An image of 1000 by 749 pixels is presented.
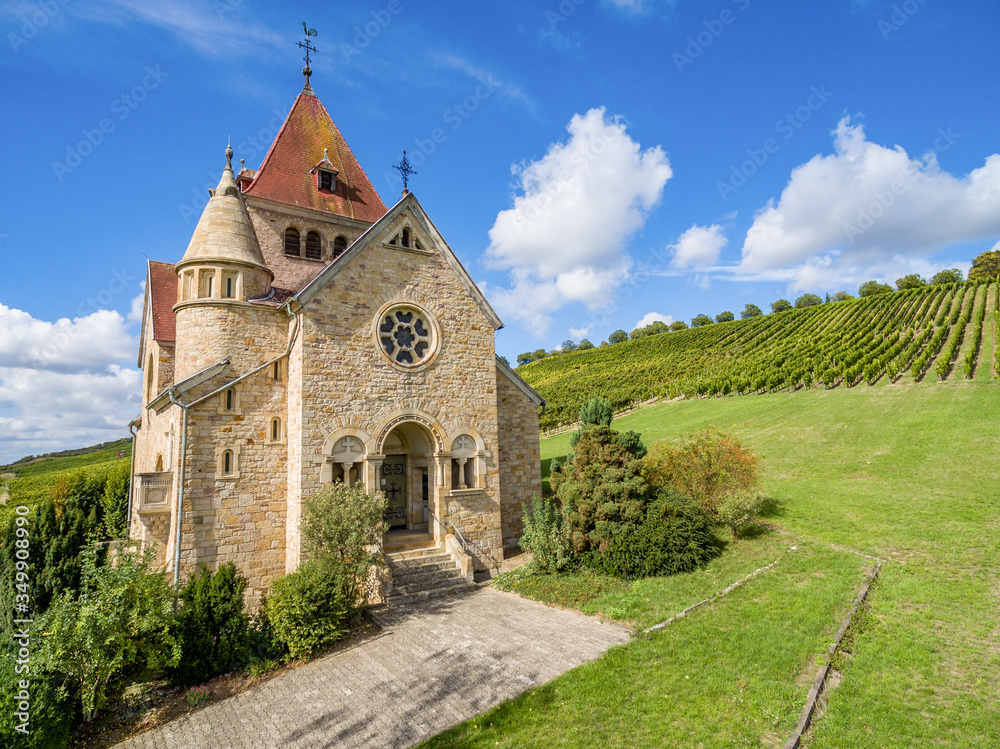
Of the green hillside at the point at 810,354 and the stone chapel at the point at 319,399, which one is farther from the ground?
the green hillside at the point at 810,354

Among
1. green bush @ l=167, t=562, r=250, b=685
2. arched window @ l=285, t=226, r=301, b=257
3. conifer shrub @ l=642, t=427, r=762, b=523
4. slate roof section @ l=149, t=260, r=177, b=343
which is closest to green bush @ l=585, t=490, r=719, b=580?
conifer shrub @ l=642, t=427, r=762, b=523

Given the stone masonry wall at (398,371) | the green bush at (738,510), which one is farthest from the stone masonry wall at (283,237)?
the green bush at (738,510)

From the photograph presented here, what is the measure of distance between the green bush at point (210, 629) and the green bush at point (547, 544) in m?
7.68

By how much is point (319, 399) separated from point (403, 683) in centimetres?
776

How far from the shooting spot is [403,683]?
9.05m

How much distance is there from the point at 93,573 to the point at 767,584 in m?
14.1

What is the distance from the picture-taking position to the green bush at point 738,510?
606 inches

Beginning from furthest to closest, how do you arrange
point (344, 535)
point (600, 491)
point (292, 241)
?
point (292, 241) < point (600, 491) < point (344, 535)

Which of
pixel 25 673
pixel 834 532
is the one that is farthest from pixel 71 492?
pixel 834 532

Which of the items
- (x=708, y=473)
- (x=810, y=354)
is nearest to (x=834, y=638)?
(x=708, y=473)

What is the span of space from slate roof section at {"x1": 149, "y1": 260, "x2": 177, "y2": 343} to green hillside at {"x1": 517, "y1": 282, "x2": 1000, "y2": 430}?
126ft

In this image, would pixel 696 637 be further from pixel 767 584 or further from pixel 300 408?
pixel 300 408

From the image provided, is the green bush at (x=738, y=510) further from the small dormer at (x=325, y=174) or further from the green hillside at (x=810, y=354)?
the green hillside at (x=810, y=354)

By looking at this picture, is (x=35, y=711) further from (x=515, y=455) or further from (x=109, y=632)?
(x=515, y=455)
